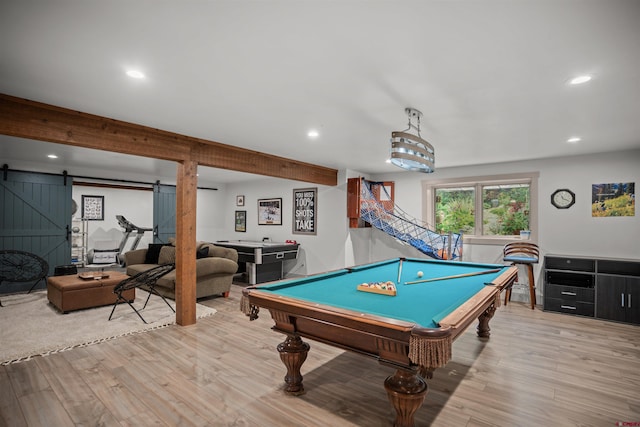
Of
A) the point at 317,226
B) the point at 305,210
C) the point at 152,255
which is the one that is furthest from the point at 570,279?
the point at 152,255

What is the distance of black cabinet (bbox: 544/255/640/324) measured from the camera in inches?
176

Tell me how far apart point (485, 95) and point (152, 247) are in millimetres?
6678

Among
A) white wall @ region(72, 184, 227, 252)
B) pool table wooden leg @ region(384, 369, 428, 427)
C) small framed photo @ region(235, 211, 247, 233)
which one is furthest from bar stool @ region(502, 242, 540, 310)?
white wall @ region(72, 184, 227, 252)

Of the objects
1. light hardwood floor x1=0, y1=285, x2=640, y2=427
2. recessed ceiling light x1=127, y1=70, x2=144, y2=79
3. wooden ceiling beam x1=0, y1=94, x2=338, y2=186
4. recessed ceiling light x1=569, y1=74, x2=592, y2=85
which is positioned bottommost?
light hardwood floor x1=0, y1=285, x2=640, y2=427

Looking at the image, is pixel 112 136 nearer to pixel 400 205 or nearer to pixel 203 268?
pixel 203 268

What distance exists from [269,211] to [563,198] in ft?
20.3

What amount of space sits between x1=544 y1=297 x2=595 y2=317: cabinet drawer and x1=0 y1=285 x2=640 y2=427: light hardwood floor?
2.54 feet

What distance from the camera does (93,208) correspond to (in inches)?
360

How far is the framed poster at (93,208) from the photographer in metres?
9.04

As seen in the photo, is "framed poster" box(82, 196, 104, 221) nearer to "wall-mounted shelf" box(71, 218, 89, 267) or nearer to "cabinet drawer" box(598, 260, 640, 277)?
"wall-mounted shelf" box(71, 218, 89, 267)

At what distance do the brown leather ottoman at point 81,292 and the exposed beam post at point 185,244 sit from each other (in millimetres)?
1654

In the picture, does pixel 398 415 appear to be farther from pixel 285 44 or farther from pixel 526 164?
pixel 526 164

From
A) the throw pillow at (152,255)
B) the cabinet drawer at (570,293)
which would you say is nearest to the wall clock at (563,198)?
the cabinet drawer at (570,293)

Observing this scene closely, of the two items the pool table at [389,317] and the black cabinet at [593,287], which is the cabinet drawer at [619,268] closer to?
the black cabinet at [593,287]
